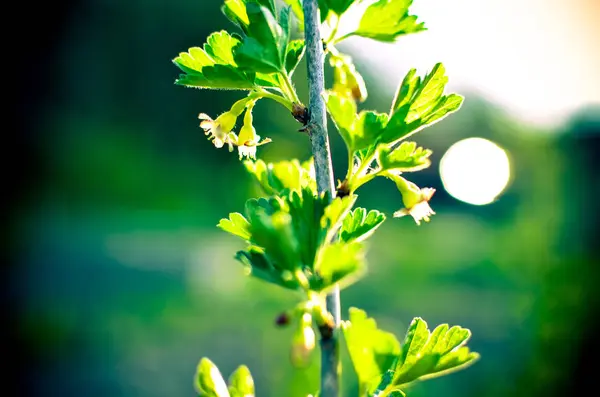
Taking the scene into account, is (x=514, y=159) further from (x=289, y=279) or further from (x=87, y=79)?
(x=289, y=279)

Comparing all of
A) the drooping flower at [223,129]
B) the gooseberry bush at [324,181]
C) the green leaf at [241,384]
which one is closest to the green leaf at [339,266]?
the gooseberry bush at [324,181]

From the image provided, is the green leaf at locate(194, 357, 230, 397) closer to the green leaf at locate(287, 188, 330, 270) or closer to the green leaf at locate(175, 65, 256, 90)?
the green leaf at locate(287, 188, 330, 270)

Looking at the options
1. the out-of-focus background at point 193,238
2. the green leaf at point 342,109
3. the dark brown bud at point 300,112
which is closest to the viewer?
the green leaf at point 342,109

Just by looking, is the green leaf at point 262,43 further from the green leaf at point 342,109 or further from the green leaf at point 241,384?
the green leaf at point 241,384

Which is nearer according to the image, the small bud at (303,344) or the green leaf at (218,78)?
the small bud at (303,344)

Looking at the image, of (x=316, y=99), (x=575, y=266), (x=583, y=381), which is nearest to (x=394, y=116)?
(x=316, y=99)

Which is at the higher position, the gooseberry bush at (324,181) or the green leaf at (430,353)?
the gooseberry bush at (324,181)

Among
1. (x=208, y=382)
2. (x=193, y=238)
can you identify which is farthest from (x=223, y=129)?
(x=193, y=238)
